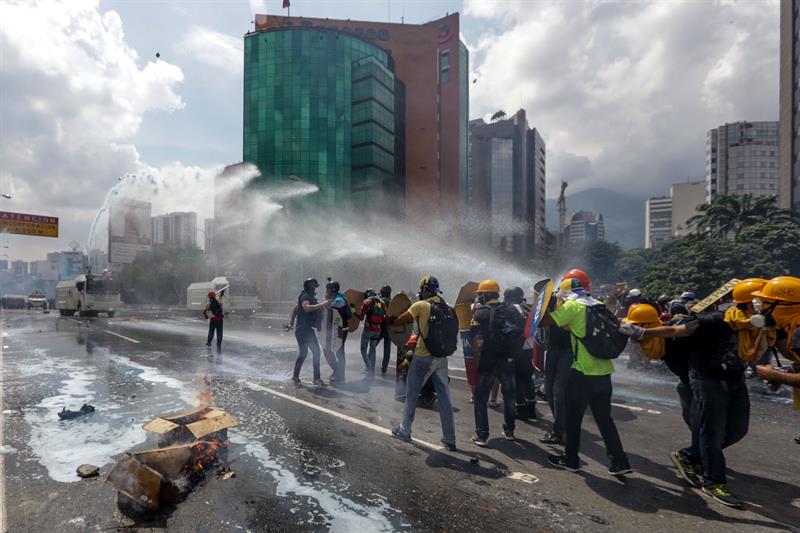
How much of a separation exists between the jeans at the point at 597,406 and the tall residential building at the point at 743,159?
15990 centimetres

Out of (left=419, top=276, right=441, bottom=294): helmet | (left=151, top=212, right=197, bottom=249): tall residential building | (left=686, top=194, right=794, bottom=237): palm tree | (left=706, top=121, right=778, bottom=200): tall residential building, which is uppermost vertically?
(left=706, top=121, right=778, bottom=200): tall residential building

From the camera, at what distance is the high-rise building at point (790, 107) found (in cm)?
5209

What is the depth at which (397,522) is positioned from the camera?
11.5 feet

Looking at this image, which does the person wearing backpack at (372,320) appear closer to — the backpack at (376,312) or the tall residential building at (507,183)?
the backpack at (376,312)

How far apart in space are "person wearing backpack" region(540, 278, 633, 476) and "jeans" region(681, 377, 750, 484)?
696mm

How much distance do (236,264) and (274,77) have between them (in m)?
27.3

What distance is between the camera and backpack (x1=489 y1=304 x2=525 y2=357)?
17.4 feet

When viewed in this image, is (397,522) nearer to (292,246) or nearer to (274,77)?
(292,246)

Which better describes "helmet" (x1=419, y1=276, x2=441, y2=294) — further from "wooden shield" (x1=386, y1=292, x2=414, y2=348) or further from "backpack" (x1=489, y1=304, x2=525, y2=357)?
"wooden shield" (x1=386, y1=292, x2=414, y2=348)

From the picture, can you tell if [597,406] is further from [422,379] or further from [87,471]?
[87,471]

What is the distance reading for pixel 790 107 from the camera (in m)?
54.0

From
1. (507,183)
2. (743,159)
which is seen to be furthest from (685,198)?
(507,183)

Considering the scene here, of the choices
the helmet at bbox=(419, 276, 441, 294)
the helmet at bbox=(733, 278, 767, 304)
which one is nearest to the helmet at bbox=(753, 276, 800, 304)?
the helmet at bbox=(733, 278, 767, 304)

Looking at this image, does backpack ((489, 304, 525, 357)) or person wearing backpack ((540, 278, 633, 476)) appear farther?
backpack ((489, 304, 525, 357))
